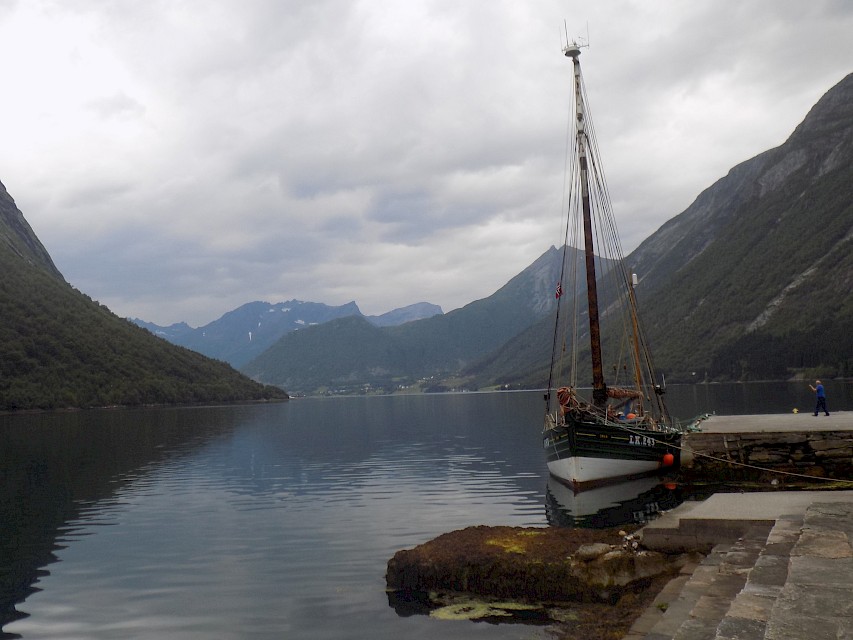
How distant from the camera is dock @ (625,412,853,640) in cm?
880

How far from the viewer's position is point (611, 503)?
33969 millimetres

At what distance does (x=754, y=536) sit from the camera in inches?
641

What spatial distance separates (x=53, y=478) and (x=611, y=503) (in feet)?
122

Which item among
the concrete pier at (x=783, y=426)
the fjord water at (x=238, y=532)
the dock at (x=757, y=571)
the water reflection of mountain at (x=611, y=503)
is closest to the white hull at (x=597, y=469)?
the water reflection of mountain at (x=611, y=503)

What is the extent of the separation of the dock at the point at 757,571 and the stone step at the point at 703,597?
0.02 meters

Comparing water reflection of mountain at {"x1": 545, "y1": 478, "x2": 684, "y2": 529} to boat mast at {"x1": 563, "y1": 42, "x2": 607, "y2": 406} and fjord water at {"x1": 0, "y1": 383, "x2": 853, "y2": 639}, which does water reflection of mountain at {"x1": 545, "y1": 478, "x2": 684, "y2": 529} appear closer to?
fjord water at {"x1": 0, "y1": 383, "x2": 853, "y2": 639}

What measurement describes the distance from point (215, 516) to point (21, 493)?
16.0 metres

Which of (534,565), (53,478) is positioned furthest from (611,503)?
(53,478)

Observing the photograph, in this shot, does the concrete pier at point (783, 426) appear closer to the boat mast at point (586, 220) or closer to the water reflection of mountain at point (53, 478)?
the boat mast at point (586, 220)

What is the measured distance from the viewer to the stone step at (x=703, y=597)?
10966mm

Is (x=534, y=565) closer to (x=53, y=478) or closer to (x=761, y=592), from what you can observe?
(x=761, y=592)

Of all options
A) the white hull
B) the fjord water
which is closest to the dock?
the fjord water

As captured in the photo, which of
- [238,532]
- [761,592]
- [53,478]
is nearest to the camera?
[761,592]

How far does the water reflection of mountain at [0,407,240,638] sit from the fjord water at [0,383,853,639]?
14 cm
